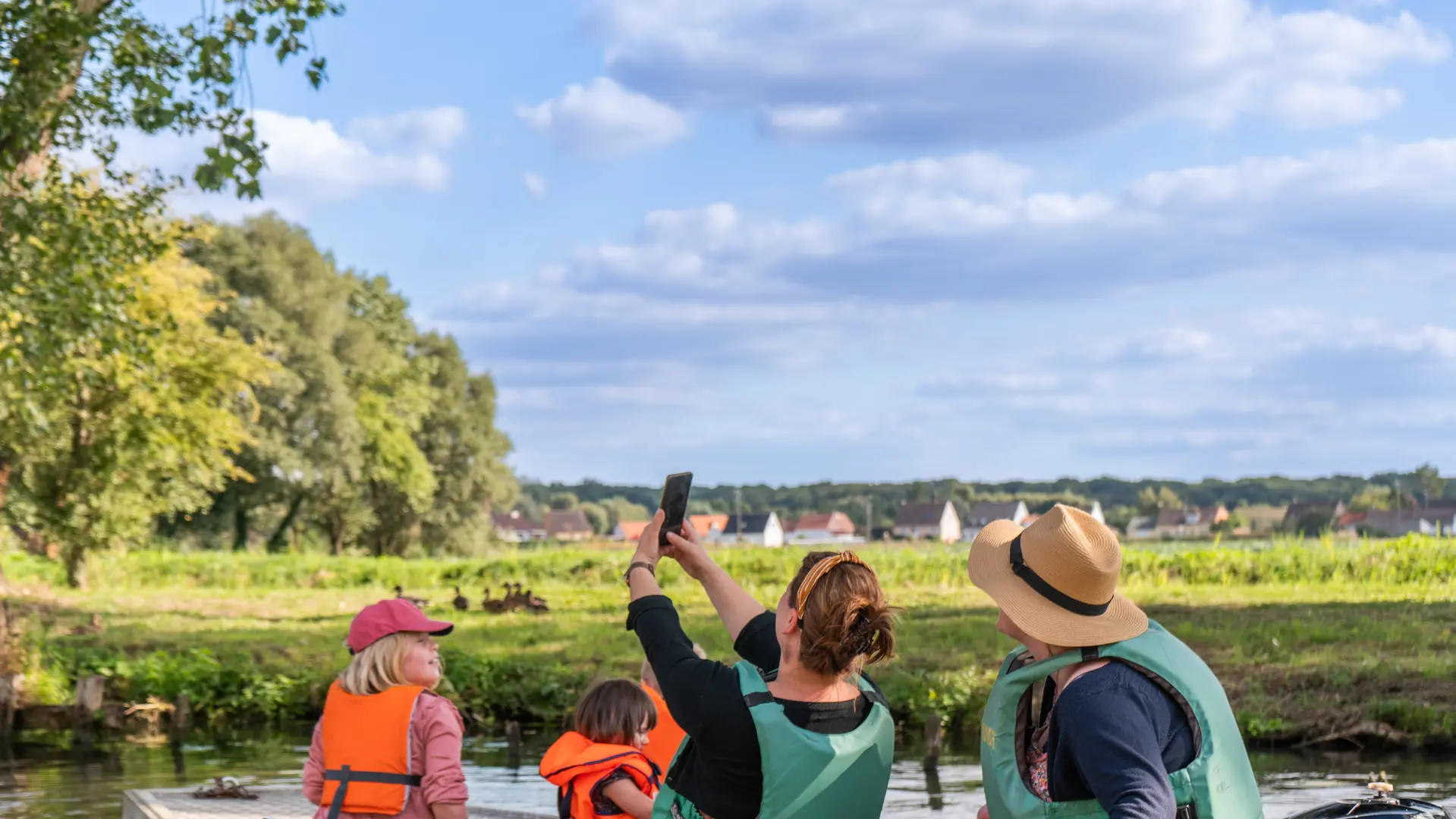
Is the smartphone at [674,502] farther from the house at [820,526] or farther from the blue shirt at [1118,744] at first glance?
the house at [820,526]

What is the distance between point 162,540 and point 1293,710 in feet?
140

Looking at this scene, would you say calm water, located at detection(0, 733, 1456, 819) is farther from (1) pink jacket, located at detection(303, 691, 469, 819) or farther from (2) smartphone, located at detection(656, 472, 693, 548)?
(2) smartphone, located at detection(656, 472, 693, 548)

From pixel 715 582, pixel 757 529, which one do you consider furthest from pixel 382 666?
pixel 757 529

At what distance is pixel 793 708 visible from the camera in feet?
11.2

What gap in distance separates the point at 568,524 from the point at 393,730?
138281 millimetres

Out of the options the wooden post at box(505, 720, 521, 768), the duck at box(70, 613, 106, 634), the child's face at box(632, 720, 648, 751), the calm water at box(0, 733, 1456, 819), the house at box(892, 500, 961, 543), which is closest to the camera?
the child's face at box(632, 720, 648, 751)

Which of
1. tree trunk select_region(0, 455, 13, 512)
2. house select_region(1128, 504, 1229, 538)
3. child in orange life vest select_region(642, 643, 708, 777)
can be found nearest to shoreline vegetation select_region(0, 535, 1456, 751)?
tree trunk select_region(0, 455, 13, 512)

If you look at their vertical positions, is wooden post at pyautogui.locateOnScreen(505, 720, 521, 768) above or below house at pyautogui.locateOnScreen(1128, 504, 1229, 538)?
below

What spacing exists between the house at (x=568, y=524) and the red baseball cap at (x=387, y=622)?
133773 millimetres

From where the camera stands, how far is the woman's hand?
12.8 feet

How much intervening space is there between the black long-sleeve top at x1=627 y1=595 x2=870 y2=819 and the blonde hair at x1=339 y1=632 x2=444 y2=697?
1818mm

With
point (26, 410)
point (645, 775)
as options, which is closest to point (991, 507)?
point (26, 410)

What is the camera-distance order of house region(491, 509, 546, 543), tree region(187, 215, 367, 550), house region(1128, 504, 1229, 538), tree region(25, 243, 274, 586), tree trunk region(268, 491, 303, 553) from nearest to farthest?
tree region(25, 243, 274, 586) → tree region(187, 215, 367, 550) → tree trunk region(268, 491, 303, 553) → house region(1128, 504, 1229, 538) → house region(491, 509, 546, 543)

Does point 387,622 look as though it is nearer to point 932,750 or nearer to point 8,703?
point 932,750
